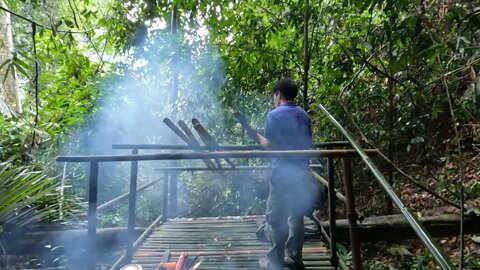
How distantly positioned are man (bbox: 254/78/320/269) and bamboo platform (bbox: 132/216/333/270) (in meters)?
0.25

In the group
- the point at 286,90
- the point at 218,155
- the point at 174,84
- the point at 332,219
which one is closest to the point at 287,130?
the point at 286,90

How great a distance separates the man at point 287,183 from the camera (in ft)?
9.11

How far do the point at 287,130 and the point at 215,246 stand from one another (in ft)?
4.57

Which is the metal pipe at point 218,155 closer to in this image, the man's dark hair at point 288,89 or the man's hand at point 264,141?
the man's hand at point 264,141

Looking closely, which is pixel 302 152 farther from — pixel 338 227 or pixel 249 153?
pixel 338 227

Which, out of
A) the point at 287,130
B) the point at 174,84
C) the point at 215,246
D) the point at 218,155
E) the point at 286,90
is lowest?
the point at 215,246

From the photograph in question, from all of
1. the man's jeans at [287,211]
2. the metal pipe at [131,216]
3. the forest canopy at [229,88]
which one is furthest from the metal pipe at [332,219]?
the metal pipe at [131,216]

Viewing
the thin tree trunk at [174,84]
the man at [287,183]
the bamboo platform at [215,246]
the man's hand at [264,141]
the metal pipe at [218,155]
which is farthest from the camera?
the thin tree trunk at [174,84]

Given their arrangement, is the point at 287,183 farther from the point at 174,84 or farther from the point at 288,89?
the point at 174,84

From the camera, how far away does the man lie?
109 inches

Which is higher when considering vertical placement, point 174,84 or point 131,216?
point 174,84

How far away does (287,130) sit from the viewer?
9.13ft

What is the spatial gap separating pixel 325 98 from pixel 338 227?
1.71 metres

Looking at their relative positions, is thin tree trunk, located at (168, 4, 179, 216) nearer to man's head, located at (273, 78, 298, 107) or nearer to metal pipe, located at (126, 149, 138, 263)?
metal pipe, located at (126, 149, 138, 263)
